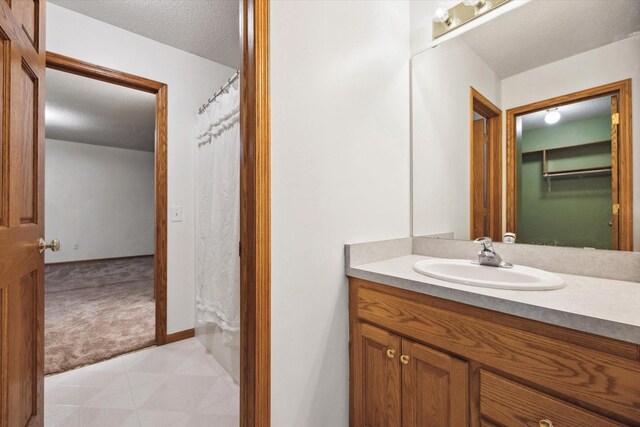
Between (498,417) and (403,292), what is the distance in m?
0.42

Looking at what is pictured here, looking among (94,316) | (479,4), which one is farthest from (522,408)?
(94,316)

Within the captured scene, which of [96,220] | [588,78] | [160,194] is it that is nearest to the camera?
[588,78]

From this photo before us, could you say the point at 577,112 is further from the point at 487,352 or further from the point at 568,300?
the point at 487,352

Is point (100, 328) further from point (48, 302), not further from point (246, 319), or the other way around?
point (246, 319)

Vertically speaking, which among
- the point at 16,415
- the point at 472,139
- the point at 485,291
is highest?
the point at 472,139

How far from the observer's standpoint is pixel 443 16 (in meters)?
1.42

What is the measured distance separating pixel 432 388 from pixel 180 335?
84.1 inches

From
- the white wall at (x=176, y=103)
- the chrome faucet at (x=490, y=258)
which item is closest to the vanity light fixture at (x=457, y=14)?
the chrome faucet at (x=490, y=258)

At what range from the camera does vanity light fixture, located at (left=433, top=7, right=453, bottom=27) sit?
142 cm

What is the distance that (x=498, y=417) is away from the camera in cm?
79

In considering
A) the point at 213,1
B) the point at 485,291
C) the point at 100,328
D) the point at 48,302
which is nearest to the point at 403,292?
the point at 485,291

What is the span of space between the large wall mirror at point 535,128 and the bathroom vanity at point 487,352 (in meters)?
0.27

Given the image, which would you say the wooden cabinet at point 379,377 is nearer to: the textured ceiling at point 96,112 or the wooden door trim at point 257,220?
the wooden door trim at point 257,220

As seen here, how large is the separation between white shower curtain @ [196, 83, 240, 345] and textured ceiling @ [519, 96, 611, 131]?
1.51 meters
